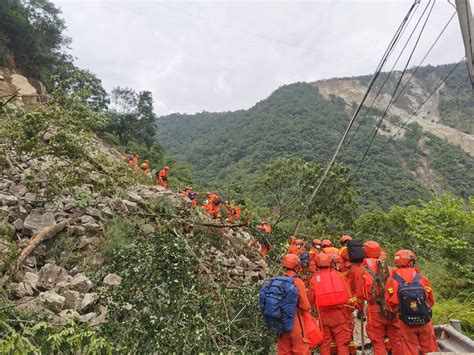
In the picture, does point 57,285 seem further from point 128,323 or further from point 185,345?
point 185,345

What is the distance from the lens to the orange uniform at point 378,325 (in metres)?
4.51

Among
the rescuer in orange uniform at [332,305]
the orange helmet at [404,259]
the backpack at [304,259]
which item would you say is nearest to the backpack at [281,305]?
the rescuer in orange uniform at [332,305]

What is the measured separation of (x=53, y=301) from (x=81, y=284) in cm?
66

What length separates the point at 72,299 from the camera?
471 cm

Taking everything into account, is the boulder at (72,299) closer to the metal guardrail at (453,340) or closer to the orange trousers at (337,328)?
the orange trousers at (337,328)

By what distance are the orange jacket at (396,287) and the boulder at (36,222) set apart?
560cm

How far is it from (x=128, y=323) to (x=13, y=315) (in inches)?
50.7

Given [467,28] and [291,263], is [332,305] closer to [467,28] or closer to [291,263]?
[291,263]

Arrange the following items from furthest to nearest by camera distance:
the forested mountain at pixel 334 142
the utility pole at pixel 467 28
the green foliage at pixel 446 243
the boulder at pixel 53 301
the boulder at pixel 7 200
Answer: the forested mountain at pixel 334 142
the green foliage at pixel 446 243
the boulder at pixel 7 200
the boulder at pixel 53 301
the utility pole at pixel 467 28

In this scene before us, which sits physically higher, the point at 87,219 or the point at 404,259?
the point at 87,219

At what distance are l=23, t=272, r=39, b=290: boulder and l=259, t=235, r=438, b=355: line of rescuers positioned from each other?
3.24 metres

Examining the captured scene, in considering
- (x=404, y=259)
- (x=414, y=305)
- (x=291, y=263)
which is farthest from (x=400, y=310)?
(x=291, y=263)

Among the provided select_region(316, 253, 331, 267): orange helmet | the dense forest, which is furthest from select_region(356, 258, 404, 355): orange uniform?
the dense forest

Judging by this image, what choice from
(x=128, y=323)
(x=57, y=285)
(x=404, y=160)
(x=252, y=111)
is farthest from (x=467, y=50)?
(x=252, y=111)
